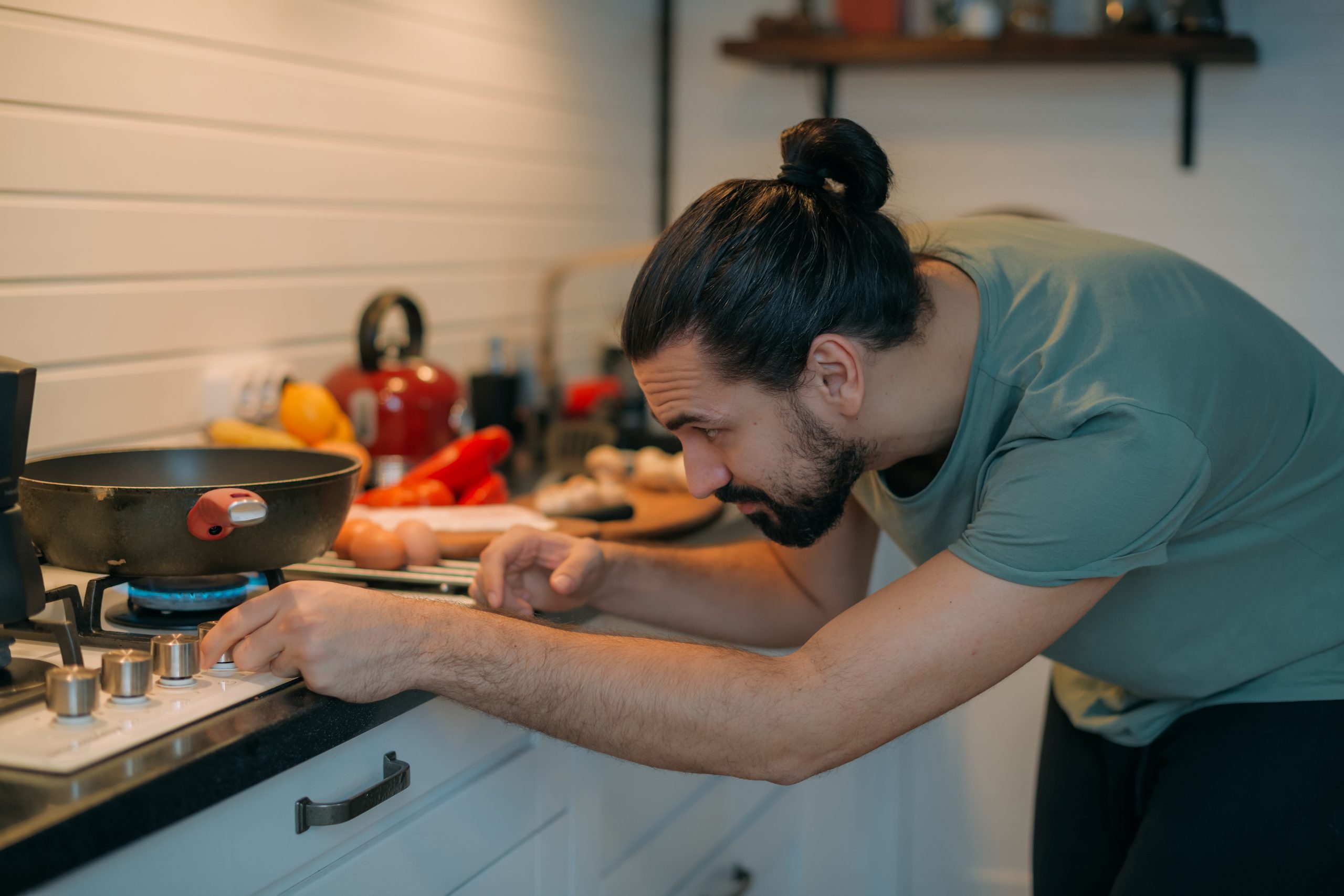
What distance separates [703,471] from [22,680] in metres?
0.60

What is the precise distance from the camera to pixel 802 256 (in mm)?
1084

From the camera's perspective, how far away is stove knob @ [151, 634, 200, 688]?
918 mm

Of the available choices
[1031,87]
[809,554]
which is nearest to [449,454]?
[809,554]

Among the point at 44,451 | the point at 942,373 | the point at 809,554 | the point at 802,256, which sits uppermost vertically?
the point at 802,256

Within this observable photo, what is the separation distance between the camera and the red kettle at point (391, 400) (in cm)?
174

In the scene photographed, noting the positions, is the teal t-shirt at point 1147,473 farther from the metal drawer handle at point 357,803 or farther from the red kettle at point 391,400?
the red kettle at point 391,400

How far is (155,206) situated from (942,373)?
3.34 feet

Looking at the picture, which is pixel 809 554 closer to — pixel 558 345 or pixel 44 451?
pixel 44 451

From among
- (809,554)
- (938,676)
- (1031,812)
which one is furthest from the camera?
(1031,812)

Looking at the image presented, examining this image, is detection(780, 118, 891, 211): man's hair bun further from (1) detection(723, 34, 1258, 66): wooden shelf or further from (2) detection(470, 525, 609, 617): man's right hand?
(1) detection(723, 34, 1258, 66): wooden shelf

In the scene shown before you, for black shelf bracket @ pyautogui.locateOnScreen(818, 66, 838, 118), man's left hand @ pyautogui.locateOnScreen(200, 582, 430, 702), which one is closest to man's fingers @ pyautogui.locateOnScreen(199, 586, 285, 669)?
man's left hand @ pyautogui.locateOnScreen(200, 582, 430, 702)

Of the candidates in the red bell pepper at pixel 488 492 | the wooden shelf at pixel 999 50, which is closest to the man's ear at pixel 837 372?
the red bell pepper at pixel 488 492

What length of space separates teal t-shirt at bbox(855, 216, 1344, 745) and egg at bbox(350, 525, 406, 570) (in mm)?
507

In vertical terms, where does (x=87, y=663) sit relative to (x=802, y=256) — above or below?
below
